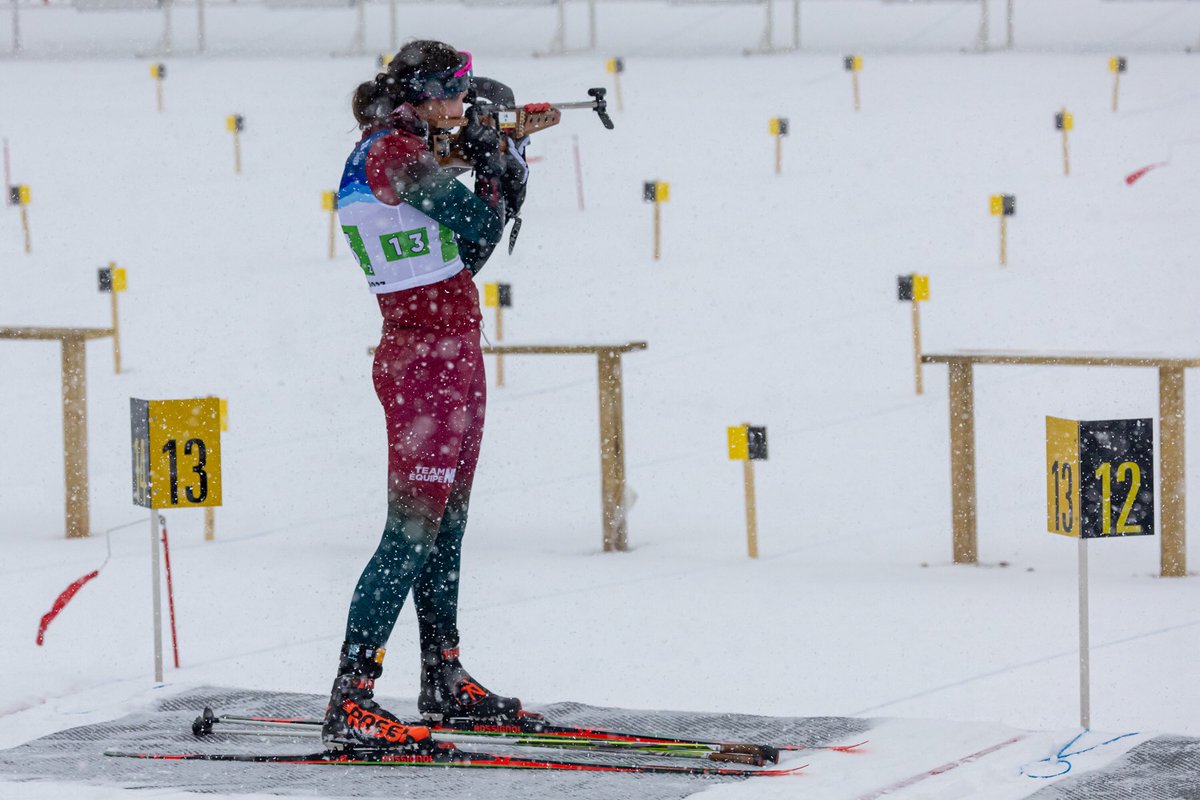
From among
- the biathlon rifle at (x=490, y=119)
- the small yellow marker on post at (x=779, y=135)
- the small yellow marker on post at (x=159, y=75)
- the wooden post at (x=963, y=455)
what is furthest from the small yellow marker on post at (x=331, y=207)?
the biathlon rifle at (x=490, y=119)

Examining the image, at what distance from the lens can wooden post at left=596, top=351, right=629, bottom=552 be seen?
21.8 ft

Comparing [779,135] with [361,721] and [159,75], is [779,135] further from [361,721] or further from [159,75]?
[361,721]

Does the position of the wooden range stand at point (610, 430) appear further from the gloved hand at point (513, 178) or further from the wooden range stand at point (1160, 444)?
the gloved hand at point (513, 178)

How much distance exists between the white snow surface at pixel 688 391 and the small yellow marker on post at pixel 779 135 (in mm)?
163

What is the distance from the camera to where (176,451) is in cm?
472

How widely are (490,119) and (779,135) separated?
11588 mm

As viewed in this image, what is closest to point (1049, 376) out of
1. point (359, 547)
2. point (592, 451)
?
point (592, 451)

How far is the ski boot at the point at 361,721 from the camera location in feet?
12.3

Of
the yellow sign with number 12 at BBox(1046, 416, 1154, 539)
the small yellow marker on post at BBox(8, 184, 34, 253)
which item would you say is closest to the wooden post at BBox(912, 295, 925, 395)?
the yellow sign with number 12 at BBox(1046, 416, 1154, 539)

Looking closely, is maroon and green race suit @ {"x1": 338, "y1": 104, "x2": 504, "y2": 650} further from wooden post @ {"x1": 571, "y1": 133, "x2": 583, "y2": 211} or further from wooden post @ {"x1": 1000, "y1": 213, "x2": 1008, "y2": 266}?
wooden post @ {"x1": 571, "y1": 133, "x2": 583, "y2": 211}

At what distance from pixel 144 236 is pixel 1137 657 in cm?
1072

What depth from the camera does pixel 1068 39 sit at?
2112 cm

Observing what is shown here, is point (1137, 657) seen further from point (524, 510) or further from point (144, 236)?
point (144, 236)

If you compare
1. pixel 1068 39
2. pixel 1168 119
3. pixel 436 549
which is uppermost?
pixel 1068 39
